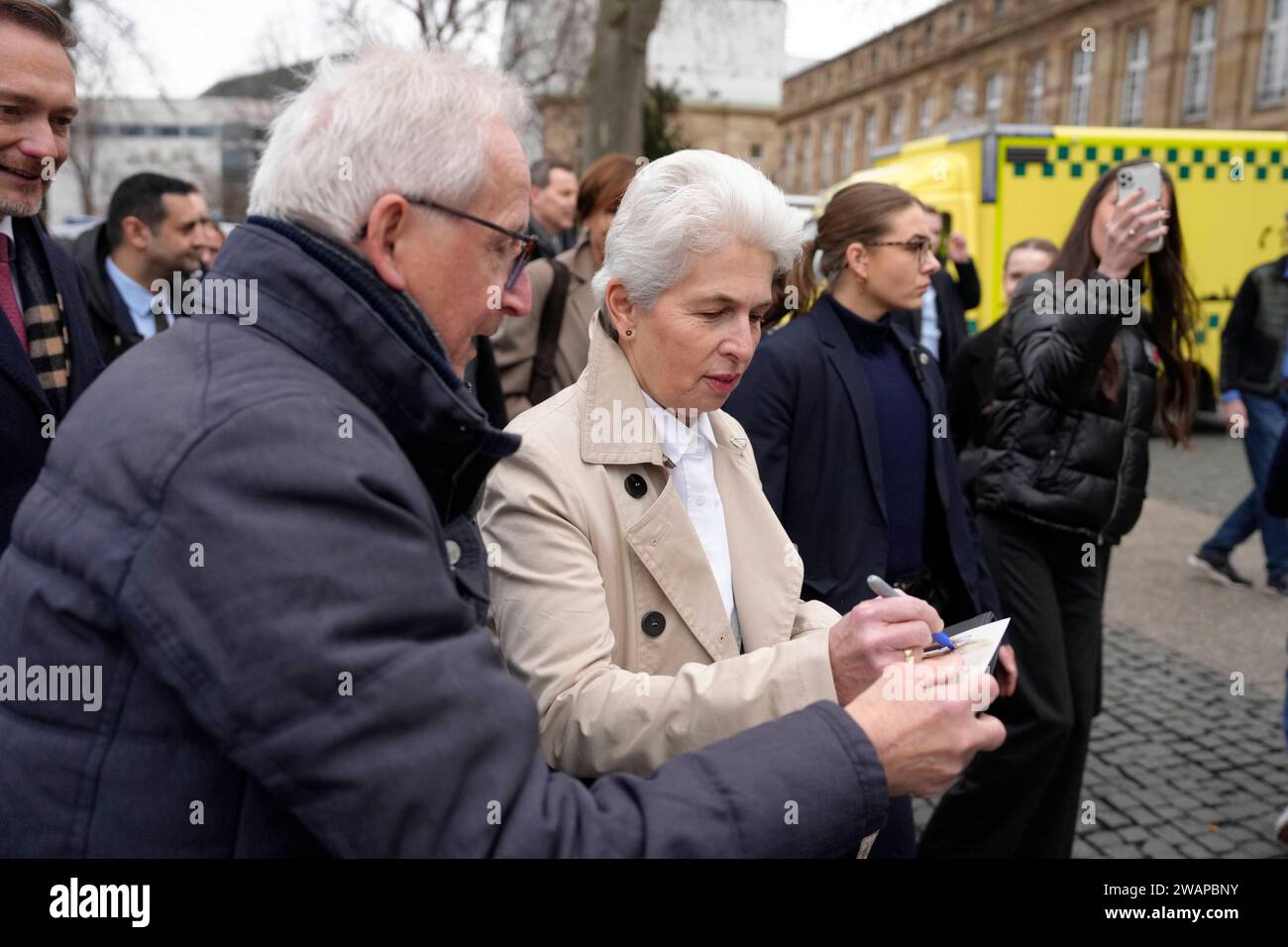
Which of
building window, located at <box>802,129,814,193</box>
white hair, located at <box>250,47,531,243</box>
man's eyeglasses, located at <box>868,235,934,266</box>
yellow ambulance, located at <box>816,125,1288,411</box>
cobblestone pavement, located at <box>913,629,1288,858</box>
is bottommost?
cobblestone pavement, located at <box>913,629,1288,858</box>

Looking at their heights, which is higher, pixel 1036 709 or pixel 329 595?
pixel 329 595

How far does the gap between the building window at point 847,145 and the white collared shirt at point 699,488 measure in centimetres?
4226

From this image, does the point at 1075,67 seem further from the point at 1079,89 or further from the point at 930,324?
the point at 930,324

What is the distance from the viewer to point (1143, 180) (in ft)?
10.2

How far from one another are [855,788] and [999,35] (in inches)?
1268

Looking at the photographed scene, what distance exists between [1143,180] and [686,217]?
187cm

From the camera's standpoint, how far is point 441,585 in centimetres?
114

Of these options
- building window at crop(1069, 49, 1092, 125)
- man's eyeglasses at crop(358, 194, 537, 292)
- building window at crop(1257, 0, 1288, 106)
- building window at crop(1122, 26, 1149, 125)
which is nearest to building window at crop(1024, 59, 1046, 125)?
building window at crop(1069, 49, 1092, 125)

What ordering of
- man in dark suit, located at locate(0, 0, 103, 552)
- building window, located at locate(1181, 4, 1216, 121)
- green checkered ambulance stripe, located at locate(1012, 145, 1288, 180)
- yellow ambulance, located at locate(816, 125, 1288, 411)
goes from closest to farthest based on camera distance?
1. man in dark suit, located at locate(0, 0, 103, 552)
2. yellow ambulance, located at locate(816, 125, 1288, 411)
3. green checkered ambulance stripe, located at locate(1012, 145, 1288, 180)
4. building window, located at locate(1181, 4, 1216, 121)

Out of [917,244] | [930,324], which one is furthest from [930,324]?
[917,244]

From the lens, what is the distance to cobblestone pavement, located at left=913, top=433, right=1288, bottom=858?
12.2ft

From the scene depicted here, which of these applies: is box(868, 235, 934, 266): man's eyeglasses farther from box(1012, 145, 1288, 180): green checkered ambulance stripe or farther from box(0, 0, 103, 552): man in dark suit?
box(1012, 145, 1288, 180): green checkered ambulance stripe

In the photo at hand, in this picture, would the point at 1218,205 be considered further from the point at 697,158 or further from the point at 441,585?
the point at 441,585
